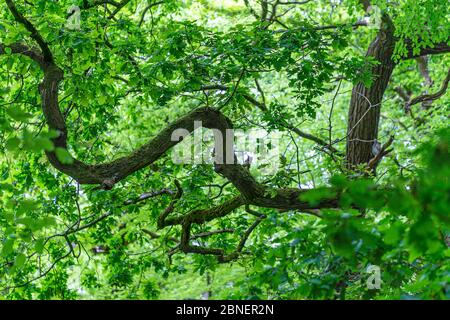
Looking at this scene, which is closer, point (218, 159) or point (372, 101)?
point (218, 159)

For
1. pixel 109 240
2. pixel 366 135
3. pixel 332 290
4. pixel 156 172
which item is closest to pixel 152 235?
pixel 109 240

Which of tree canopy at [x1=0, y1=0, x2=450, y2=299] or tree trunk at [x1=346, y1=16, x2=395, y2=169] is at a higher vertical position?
tree trunk at [x1=346, y1=16, x2=395, y2=169]

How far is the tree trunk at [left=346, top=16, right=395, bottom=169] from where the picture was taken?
8.00m

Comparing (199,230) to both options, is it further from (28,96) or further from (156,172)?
(28,96)

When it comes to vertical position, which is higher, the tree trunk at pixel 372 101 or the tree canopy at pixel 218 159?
the tree trunk at pixel 372 101

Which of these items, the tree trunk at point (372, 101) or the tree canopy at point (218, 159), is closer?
the tree canopy at point (218, 159)

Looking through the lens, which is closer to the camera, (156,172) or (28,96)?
(28,96)

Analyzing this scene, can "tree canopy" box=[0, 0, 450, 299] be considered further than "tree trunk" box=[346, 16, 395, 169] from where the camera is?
No

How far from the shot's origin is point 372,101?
8188 millimetres

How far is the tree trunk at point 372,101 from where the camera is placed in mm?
8000

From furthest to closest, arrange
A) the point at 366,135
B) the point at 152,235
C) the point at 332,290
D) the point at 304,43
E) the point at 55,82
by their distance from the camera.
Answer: the point at 152,235, the point at 366,135, the point at 304,43, the point at 55,82, the point at 332,290

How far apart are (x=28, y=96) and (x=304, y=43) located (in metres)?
2.79

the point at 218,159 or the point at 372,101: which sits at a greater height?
the point at 372,101
